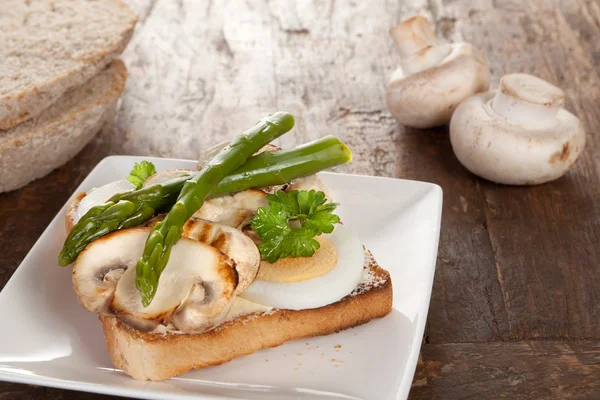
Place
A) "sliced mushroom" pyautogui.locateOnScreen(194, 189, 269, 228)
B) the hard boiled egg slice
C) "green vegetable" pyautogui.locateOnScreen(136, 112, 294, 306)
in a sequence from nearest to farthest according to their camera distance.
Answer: "green vegetable" pyautogui.locateOnScreen(136, 112, 294, 306) < the hard boiled egg slice < "sliced mushroom" pyautogui.locateOnScreen(194, 189, 269, 228)

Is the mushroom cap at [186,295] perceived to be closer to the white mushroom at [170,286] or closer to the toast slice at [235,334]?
the white mushroom at [170,286]

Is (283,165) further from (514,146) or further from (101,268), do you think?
(514,146)

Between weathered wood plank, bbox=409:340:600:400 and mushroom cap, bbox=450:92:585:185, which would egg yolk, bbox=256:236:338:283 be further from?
mushroom cap, bbox=450:92:585:185

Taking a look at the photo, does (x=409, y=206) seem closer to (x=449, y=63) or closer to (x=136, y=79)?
(x=449, y=63)

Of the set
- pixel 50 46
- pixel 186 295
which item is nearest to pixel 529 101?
pixel 186 295

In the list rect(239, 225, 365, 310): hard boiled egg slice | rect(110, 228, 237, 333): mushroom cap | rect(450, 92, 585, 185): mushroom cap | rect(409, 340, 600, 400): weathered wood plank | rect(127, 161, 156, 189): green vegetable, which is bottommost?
rect(409, 340, 600, 400): weathered wood plank

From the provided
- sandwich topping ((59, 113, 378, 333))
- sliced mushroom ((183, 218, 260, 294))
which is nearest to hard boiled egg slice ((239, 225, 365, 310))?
sandwich topping ((59, 113, 378, 333))
